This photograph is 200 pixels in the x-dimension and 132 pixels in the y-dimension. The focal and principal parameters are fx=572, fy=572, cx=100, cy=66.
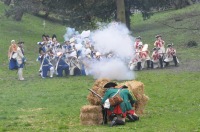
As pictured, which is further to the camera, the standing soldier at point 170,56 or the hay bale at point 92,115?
the standing soldier at point 170,56

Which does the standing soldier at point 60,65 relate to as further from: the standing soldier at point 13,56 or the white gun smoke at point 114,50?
the white gun smoke at point 114,50

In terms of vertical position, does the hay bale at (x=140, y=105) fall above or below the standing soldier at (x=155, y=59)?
below

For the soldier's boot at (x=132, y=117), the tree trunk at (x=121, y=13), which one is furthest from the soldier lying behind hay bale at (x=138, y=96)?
the tree trunk at (x=121, y=13)

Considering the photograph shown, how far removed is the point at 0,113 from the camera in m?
19.4

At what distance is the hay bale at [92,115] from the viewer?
643 inches

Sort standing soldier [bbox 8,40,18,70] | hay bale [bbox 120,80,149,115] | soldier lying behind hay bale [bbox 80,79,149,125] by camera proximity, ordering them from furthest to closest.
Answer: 1. standing soldier [bbox 8,40,18,70]
2. hay bale [bbox 120,80,149,115]
3. soldier lying behind hay bale [bbox 80,79,149,125]

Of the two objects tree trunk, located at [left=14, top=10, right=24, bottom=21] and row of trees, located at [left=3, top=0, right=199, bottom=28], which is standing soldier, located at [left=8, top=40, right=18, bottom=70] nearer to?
row of trees, located at [left=3, top=0, right=199, bottom=28]

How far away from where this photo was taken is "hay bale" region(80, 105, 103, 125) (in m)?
16.3

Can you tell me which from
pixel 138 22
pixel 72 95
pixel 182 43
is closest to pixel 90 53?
pixel 72 95

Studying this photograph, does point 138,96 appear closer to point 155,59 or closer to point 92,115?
point 92,115

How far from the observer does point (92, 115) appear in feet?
53.7

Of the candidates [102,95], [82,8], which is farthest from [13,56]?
[82,8]

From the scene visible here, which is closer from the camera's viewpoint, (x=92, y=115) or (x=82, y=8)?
(x=92, y=115)

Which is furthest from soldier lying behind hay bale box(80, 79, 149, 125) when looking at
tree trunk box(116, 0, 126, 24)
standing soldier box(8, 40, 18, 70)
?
tree trunk box(116, 0, 126, 24)
